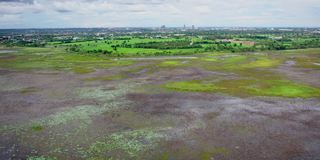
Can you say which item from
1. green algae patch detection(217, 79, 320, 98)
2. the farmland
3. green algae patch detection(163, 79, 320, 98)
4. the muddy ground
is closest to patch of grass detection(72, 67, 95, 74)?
the farmland

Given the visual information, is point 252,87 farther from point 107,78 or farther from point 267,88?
point 107,78

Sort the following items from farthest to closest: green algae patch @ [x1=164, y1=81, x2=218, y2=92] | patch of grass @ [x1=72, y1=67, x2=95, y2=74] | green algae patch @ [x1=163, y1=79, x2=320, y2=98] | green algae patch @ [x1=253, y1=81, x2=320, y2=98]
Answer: patch of grass @ [x1=72, y1=67, x2=95, y2=74] < green algae patch @ [x1=164, y1=81, x2=218, y2=92] < green algae patch @ [x1=163, y1=79, x2=320, y2=98] < green algae patch @ [x1=253, y1=81, x2=320, y2=98]

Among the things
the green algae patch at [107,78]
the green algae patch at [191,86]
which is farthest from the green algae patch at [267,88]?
the green algae patch at [107,78]

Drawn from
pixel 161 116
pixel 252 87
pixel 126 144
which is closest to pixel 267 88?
pixel 252 87

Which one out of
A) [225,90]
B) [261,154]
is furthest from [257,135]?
[225,90]

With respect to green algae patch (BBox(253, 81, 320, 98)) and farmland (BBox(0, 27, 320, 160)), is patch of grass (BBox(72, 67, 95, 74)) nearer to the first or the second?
farmland (BBox(0, 27, 320, 160))

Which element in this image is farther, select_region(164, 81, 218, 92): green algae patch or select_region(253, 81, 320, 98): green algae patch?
select_region(164, 81, 218, 92): green algae patch
